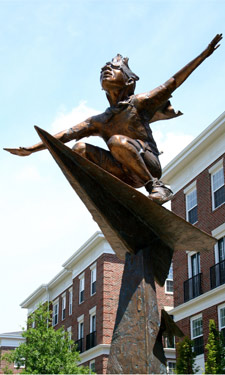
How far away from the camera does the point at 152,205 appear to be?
205 inches

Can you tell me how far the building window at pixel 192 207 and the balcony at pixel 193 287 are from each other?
2743mm

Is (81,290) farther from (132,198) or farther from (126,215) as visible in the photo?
(132,198)

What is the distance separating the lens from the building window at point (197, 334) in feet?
84.6

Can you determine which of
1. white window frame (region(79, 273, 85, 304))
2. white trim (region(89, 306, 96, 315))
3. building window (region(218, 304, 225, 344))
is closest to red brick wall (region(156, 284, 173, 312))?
white trim (region(89, 306, 96, 315))

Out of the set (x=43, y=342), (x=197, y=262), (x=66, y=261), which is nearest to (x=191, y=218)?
(x=197, y=262)

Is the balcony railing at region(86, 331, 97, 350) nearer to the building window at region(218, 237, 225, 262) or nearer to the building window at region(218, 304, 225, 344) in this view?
the building window at region(218, 304, 225, 344)

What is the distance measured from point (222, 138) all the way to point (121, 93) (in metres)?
21.2

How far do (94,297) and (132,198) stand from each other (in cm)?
3363

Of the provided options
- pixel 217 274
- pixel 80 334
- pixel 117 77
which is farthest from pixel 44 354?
pixel 117 77

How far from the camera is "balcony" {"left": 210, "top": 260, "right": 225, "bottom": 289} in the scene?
24.8 m

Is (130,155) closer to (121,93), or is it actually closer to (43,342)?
(121,93)

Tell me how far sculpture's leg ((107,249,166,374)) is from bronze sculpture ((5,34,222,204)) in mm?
760

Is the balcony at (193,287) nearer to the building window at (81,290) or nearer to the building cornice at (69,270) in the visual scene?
the building cornice at (69,270)

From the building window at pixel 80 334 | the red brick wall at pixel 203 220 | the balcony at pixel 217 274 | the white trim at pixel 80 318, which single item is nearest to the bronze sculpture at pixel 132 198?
the balcony at pixel 217 274
